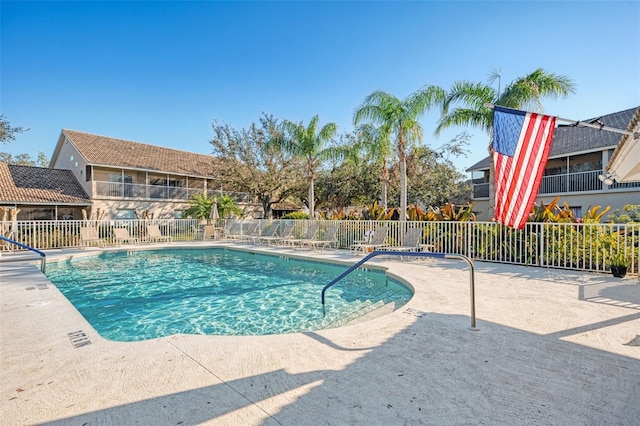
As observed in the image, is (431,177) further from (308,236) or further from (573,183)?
(308,236)

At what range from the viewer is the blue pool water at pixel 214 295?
19.6 feet

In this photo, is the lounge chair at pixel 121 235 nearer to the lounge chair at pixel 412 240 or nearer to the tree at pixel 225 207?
the tree at pixel 225 207

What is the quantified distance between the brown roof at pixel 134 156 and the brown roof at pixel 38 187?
2774 millimetres

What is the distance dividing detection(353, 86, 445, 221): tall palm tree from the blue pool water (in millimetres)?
5726

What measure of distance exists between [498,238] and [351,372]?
8893 millimetres

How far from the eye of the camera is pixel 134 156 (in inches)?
1048

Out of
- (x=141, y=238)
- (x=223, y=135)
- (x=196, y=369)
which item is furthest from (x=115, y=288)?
(x=223, y=135)

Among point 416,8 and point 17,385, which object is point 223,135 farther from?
point 17,385

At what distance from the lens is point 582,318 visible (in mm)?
4625

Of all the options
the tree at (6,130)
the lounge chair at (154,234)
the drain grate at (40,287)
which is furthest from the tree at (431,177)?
the tree at (6,130)

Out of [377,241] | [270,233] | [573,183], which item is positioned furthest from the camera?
[573,183]

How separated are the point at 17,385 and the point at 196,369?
5.07 feet

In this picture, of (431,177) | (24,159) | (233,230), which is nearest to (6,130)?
(233,230)

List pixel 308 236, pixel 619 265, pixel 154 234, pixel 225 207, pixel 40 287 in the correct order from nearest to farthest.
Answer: pixel 40 287, pixel 619 265, pixel 308 236, pixel 154 234, pixel 225 207
